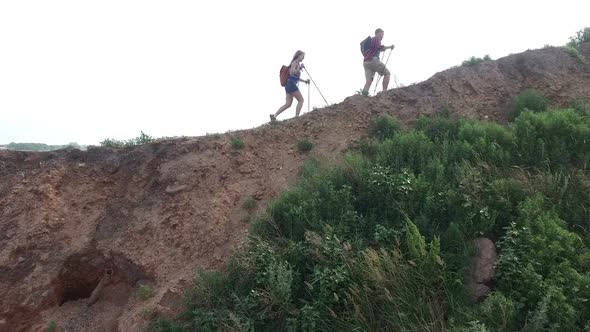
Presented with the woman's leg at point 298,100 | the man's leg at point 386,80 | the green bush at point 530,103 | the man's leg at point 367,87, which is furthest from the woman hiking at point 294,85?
the green bush at point 530,103

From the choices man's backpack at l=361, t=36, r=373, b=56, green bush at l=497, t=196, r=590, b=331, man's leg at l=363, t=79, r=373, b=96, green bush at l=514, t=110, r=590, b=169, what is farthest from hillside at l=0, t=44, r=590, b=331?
green bush at l=497, t=196, r=590, b=331

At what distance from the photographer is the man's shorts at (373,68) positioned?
8.84 m

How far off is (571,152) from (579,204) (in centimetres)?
115

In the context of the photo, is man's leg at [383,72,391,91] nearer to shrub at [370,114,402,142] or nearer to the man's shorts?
the man's shorts

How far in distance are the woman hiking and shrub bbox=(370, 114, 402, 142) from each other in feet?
5.70

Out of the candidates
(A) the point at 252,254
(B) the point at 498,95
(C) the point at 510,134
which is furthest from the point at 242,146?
(B) the point at 498,95

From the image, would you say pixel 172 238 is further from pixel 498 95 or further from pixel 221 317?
pixel 498 95

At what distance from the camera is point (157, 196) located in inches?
268

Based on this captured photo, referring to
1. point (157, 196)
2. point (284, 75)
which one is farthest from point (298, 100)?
point (157, 196)

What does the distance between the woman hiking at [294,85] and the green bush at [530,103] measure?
3830mm

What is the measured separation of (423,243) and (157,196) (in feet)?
13.7

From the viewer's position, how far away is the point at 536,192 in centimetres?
493

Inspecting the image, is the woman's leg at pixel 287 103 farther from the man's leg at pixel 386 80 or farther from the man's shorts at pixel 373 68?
the man's leg at pixel 386 80

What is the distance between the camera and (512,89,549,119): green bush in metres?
7.39
